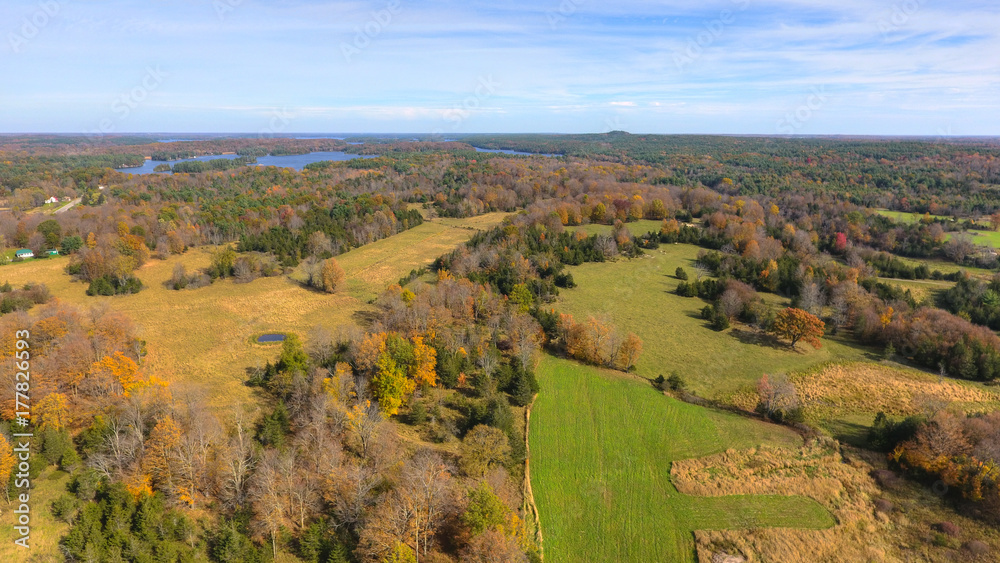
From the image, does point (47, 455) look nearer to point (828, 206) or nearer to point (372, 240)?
point (372, 240)

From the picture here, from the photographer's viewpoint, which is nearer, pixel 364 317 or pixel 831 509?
pixel 831 509

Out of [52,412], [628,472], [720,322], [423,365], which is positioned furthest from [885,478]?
[52,412]

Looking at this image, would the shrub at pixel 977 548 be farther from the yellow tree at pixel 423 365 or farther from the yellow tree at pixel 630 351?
the yellow tree at pixel 423 365

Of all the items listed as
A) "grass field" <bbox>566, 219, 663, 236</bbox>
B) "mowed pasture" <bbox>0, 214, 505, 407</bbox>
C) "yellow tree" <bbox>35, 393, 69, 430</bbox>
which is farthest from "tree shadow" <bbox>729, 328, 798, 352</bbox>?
"yellow tree" <bbox>35, 393, 69, 430</bbox>

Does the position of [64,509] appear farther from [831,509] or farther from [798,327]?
[798,327]

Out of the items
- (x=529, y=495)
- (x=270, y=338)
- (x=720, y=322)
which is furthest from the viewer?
(x=720, y=322)

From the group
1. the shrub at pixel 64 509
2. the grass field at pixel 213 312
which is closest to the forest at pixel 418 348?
the shrub at pixel 64 509

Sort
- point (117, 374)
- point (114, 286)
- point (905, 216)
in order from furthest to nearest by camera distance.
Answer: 1. point (905, 216)
2. point (114, 286)
3. point (117, 374)
